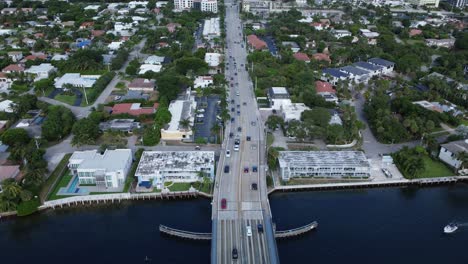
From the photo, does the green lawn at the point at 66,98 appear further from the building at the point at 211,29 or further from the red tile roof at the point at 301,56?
the red tile roof at the point at 301,56

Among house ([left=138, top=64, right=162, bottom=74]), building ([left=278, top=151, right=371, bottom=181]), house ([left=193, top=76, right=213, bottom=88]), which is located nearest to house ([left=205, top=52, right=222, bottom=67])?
house ([left=193, top=76, right=213, bottom=88])

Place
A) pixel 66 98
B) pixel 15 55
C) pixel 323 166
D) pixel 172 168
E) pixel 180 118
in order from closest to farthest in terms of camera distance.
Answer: pixel 172 168
pixel 323 166
pixel 180 118
pixel 66 98
pixel 15 55

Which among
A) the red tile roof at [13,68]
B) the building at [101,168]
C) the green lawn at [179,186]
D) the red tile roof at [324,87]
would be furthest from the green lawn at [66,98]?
the red tile roof at [324,87]

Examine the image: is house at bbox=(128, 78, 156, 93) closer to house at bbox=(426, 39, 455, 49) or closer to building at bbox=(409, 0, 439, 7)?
house at bbox=(426, 39, 455, 49)

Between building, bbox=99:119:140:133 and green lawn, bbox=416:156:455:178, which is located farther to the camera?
building, bbox=99:119:140:133

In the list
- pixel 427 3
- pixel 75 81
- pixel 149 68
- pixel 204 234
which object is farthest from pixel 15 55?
pixel 427 3

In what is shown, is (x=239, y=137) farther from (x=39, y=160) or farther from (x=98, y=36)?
(x=98, y=36)

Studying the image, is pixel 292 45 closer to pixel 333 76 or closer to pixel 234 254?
pixel 333 76
